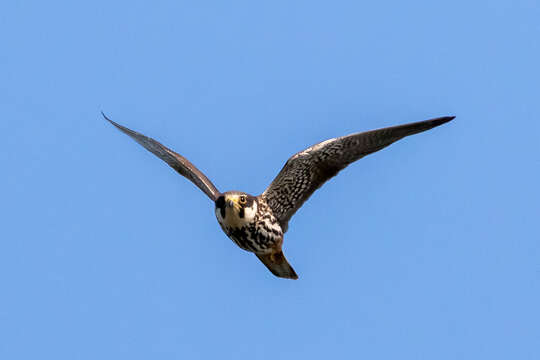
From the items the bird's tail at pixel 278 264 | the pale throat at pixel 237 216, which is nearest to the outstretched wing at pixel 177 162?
the pale throat at pixel 237 216

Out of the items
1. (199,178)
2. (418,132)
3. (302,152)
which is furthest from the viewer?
(199,178)

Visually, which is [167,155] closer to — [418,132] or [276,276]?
[276,276]

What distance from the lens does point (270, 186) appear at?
40.9 feet

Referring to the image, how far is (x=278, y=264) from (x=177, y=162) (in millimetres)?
2249

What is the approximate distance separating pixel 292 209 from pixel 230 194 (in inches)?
51.3

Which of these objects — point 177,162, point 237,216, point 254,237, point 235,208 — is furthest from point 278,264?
point 177,162

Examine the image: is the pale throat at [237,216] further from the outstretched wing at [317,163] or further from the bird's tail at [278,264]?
the bird's tail at [278,264]

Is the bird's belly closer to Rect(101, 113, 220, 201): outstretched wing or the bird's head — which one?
the bird's head

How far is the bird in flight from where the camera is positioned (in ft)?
38.4

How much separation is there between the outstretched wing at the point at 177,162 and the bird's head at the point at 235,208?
2.70 ft

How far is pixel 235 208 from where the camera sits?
11.7 meters

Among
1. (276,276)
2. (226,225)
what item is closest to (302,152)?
(226,225)

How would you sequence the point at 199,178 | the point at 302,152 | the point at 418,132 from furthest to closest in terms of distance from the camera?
the point at 199,178 → the point at 302,152 → the point at 418,132

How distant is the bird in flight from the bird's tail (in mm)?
15
